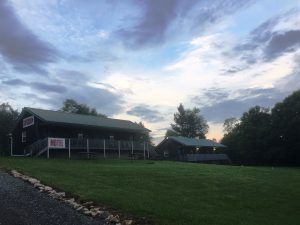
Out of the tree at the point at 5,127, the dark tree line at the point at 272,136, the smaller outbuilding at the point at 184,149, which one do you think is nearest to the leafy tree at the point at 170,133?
the dark tree line at the point at 272,136

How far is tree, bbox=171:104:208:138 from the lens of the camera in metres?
117

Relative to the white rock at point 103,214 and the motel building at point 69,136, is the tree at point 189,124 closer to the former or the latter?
the motel building at point 69,136

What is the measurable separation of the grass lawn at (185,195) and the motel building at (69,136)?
17060 mm

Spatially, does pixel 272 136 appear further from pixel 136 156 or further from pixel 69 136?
pixel 69 136

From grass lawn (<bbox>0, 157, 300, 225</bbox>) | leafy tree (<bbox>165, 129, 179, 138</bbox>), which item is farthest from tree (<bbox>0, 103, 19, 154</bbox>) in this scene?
leafy tree (<bbox>165, 129, 179, 138</bbox>)

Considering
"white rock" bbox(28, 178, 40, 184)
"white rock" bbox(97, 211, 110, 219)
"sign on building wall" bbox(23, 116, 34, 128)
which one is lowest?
"white rock" bbox(97, 211, 110, 219)

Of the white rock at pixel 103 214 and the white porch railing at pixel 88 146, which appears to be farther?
the white porch railing at pixel 88 146

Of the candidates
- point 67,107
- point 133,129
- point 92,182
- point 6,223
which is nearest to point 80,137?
point 133,129

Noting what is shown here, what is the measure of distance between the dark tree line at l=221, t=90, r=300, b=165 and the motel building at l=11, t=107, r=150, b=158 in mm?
26041

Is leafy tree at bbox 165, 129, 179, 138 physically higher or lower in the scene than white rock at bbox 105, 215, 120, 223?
higher

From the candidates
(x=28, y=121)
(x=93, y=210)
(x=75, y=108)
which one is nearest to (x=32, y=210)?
(x=93, y=210)

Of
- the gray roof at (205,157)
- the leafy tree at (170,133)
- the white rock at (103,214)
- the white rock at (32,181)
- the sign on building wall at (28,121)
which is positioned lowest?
the white rock at (103,214)

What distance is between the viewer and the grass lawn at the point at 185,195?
14.8 meters

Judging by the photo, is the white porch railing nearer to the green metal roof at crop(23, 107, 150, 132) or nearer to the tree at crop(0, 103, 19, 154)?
the green metal roof at crop(23, 107, 150, 132)
